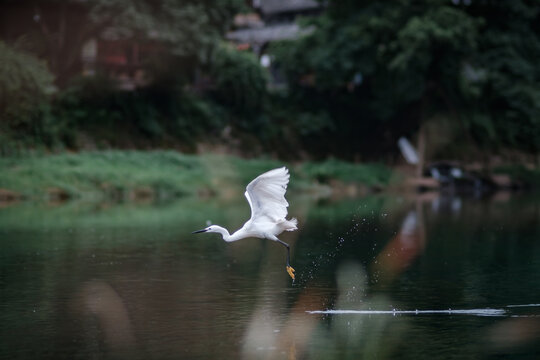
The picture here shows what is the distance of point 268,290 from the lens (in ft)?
52.1

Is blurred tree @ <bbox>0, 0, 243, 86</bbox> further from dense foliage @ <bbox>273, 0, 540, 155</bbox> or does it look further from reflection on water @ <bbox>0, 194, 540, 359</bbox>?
reflection on water @ <bbox>0, 194, 540, 359</bbox>

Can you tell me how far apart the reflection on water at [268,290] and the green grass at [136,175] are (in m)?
7.70

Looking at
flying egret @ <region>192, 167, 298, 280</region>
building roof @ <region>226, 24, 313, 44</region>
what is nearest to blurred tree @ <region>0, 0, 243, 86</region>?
building roof @ <region>226, 24, 313, 44</region>

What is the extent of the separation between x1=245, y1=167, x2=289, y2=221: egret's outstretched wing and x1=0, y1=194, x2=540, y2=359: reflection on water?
133 centimetres

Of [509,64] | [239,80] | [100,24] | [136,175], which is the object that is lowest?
[136,175]

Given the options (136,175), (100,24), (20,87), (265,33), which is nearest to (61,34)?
(100,24)

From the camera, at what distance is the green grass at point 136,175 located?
121ft

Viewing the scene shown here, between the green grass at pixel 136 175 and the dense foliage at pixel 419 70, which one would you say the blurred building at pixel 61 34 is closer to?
the green grass at pixel 136 175

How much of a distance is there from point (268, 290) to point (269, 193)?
6.76 ft

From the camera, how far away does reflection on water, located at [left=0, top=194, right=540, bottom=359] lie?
11.5m

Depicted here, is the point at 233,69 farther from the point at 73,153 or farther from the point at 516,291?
the point at 516,291

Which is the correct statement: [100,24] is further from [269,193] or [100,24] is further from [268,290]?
[269,193]

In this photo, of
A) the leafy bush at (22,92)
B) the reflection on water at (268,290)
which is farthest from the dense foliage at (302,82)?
the reflection on water at (268,290)

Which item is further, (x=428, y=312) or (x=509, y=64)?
(x=509, y=64)
